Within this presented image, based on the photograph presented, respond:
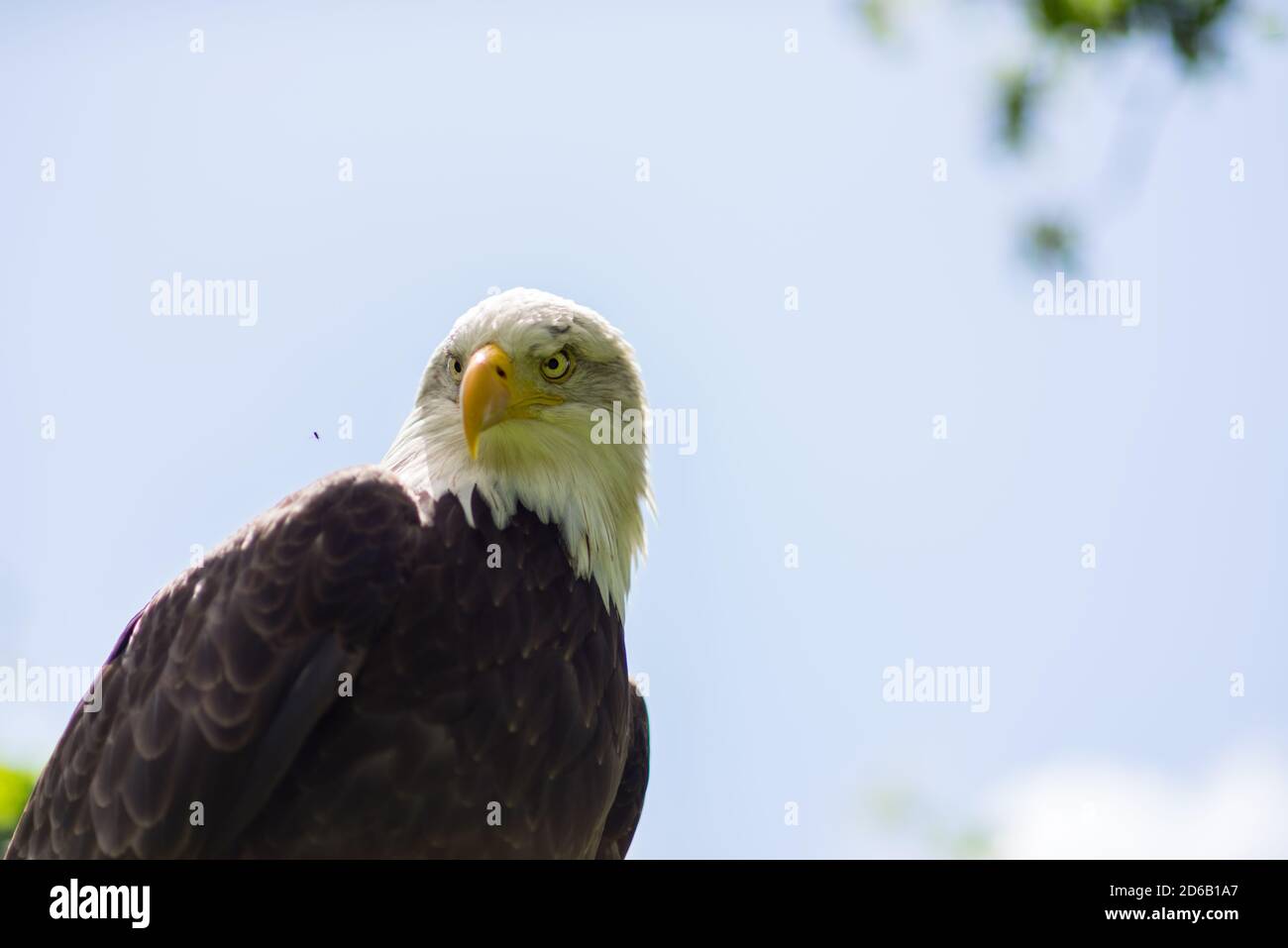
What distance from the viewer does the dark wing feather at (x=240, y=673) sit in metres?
4.29

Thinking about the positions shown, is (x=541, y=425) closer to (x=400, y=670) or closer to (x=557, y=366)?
(x=557, y=366)

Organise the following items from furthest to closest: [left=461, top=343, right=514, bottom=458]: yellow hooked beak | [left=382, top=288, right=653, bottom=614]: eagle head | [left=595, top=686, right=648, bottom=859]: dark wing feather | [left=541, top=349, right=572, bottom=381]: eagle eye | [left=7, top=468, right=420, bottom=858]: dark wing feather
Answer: [left=595, top=686, right=648, bottom=859]: dark wing feather
[left=541, top=349, right=572, bottom=381]: eagle eye
[left=382, top=288, right=653, bottom=614]: eagle head
[left=461, top=343, right=514, bottom=458]: yellow hooked beak
[left=7, top=468, right=420, bottom=858]: dark wing feather

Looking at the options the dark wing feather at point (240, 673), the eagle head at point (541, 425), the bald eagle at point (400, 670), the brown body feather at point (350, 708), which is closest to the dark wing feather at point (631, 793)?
the bald eagle at point (400, 670)

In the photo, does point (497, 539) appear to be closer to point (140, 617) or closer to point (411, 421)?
point (411, 421)

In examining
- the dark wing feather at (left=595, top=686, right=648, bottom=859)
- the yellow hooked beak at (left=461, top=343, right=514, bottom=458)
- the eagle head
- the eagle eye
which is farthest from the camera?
the dark wing feather at (left=595, top=686, right=648, bottom=859)

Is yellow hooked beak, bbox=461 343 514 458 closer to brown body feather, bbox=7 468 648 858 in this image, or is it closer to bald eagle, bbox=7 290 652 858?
bald eagle, bbox=7 290 652 858

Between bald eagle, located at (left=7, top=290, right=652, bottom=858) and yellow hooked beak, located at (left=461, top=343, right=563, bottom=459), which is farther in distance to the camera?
yellow hooked beak, located at (left=461, top=343, right=563, bottom=459)

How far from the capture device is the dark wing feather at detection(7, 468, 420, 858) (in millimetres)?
4289

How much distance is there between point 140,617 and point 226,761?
98 cm

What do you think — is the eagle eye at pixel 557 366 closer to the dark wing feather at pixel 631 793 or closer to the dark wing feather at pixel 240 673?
the dark wing feather at pixel 240 673

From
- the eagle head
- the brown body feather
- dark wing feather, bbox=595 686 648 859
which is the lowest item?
dark wing feather, bbox=595 686 648 859

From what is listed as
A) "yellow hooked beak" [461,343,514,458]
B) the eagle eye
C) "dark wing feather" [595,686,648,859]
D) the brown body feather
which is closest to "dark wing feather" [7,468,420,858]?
Answer: the brown body feather

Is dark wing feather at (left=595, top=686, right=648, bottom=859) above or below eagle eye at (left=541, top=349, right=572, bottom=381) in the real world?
below
